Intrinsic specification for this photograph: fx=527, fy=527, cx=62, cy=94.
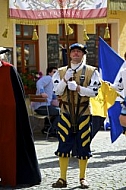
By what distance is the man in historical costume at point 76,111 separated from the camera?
596 centimetres

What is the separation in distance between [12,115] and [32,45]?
657 cm

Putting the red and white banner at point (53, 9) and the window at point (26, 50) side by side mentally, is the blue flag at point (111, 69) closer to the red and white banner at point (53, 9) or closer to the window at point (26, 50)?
the red and white banner at point (53, 9)

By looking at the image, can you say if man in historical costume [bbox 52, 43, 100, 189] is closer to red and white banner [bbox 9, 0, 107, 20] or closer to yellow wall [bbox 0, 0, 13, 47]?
red and white banner [bbox 9, 0, 107, 20]

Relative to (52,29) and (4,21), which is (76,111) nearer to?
(4,21)

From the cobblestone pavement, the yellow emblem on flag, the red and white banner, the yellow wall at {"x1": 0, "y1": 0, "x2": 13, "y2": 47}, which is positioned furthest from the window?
the red and white banner

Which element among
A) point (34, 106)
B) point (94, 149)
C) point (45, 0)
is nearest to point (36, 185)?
point (45, 0)

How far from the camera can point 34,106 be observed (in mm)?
10242

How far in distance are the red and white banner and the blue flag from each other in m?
2.16

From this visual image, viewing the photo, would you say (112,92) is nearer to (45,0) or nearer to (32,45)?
(45,0)

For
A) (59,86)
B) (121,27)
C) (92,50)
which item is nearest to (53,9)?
(59,86)

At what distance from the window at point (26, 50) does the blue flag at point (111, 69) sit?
3.92 m

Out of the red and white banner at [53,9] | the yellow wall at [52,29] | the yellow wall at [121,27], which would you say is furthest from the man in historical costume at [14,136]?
the yellow wall at [121,27]

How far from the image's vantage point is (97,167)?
7117 mm

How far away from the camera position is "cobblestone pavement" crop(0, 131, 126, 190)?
20.0 feet
